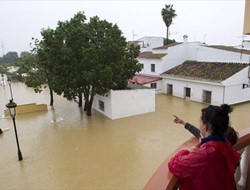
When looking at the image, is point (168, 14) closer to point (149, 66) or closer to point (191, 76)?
point (149, 66)

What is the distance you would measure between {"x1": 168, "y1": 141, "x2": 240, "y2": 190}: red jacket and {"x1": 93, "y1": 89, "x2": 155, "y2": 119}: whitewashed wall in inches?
486

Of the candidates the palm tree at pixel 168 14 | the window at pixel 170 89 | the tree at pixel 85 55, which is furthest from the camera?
the palm tree at pixel 168 14

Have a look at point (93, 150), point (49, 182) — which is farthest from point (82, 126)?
point (49, 182)

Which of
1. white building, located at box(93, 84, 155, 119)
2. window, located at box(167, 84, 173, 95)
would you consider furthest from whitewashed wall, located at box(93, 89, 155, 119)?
window, located at box(167, 84, 173, 95)

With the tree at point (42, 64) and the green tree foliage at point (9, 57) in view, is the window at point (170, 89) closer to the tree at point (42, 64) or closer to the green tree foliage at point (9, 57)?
the tree at point (42, 64)

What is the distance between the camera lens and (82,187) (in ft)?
23.7

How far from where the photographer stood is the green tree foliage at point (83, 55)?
12.4 m

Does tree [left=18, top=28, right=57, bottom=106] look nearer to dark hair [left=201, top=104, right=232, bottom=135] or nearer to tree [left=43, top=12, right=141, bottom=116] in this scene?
tree [left=43, top=12, right=141, bottom=116]

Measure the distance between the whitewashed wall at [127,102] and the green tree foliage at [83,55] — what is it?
970mm

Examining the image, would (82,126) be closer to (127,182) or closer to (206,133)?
(127,182)

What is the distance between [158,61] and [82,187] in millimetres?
17009

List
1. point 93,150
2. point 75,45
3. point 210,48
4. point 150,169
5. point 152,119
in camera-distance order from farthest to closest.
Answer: point 210,48 < point 152,119 < point 75,45 < point 93,150 < point 150,169

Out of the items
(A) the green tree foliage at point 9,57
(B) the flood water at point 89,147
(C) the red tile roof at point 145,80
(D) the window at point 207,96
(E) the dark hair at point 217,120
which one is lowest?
(B) the flood water at point 89,147

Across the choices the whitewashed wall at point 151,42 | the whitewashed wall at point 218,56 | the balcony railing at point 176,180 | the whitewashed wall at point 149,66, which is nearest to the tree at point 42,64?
the whitewashed wall at point 149,66
